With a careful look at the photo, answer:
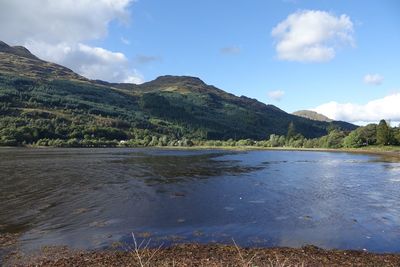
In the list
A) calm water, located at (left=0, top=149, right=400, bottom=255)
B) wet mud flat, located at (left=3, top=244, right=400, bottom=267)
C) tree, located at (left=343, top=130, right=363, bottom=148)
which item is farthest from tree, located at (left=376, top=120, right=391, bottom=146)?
wet mud flat, located at (left=3, top=244, right=400, bottom=267)

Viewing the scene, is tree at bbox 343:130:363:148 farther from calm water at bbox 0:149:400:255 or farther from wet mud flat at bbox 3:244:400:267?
wet mud flat at bbox 3:244:400:267

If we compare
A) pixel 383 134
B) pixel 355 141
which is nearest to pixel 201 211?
pixel 383 134

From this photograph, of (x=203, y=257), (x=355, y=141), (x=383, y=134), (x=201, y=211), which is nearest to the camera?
(x=203, y=257)

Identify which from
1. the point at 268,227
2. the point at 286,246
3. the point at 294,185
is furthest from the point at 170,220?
the point at 294,185

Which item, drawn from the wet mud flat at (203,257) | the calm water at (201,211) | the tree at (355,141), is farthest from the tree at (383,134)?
the wet mud flat at (203,257)

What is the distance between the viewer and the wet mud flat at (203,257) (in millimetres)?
20031

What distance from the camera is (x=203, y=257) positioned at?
69.3 ft

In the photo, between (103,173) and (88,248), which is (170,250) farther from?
(103,173)

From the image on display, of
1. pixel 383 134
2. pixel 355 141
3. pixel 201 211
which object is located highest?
pixel 383 134

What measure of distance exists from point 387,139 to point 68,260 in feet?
602

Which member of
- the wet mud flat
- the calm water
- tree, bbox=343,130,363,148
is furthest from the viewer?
tree, bbox=343,130,363,148

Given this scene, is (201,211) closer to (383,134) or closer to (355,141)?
(383,134)

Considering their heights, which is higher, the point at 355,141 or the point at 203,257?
the point at 355,141

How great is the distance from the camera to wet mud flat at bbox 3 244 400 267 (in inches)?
789
